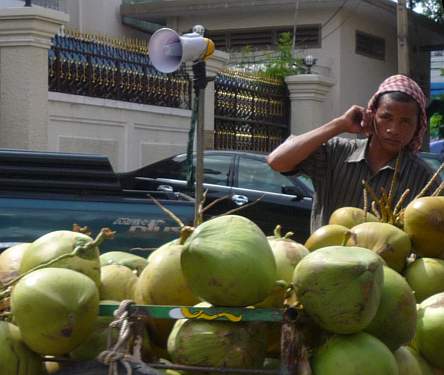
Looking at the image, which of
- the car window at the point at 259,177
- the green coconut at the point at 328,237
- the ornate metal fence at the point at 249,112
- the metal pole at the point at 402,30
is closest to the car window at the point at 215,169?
the car window at the point at 259,177

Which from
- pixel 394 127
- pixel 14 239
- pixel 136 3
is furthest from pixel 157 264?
pixel 136 3

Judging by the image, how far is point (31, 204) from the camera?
6.25 meters

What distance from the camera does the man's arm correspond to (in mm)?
3617

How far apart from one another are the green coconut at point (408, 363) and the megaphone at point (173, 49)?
528 centimetres

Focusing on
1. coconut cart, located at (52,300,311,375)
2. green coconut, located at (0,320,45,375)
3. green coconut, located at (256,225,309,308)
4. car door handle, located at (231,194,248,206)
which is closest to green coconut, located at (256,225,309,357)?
green coconut, located at (256,225,309,308)

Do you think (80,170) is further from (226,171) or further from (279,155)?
(226,171)

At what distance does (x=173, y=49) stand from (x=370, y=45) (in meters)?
13.5

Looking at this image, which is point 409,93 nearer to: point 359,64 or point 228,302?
point 228,302

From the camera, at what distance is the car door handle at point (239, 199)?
9742mm

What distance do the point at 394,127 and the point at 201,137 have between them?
11.1ft

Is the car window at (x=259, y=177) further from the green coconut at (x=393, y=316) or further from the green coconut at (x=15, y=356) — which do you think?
the green coconut at (x=15, y=356)

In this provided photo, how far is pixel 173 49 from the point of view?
295 inches

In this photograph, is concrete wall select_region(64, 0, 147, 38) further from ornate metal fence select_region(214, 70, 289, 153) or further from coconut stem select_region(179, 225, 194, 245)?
coconut stem select_region(179, 225, 194, 245)

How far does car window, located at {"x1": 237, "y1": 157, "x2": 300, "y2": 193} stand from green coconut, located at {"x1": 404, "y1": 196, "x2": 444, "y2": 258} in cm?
740
